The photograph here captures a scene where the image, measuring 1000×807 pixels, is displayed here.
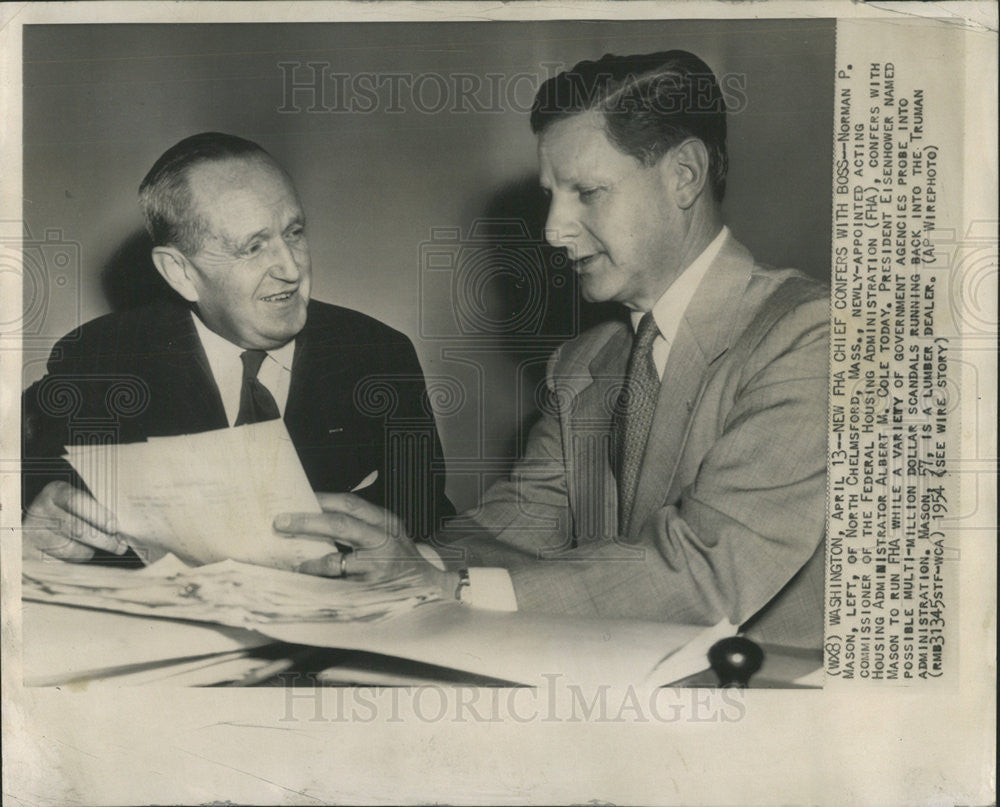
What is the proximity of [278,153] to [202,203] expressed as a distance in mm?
244

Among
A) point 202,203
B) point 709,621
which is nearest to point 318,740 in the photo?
point 709,621

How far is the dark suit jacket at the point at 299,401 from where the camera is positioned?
2398 mm

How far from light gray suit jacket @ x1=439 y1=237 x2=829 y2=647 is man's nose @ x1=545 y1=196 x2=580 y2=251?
253 millimetres

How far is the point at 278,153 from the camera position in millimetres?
2404

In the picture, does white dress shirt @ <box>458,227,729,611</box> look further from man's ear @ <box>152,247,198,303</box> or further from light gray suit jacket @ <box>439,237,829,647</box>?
man's ear @ <box>152,247,198,303</box>

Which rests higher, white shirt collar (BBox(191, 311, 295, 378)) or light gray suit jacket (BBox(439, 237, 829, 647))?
white shirt collar (BBox(191, 311, 295, 378))

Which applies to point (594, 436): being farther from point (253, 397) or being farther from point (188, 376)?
point (188, 376)

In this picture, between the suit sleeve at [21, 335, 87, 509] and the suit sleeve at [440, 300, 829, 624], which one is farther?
the suit sleeve at [21, 335, 87, 509]

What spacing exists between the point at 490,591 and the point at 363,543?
0.36 meters

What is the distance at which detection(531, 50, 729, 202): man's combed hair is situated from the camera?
2363mm

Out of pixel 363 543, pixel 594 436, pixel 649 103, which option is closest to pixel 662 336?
pixel 594 436

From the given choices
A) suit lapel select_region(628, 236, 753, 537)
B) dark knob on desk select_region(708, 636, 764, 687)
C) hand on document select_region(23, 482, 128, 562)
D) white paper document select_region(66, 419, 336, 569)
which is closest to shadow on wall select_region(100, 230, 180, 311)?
white paper document select_region(66, 419, 336, 569)

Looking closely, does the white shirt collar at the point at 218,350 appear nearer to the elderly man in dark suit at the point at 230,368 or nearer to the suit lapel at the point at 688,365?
the elderly man in dark suit at the point at 230,368

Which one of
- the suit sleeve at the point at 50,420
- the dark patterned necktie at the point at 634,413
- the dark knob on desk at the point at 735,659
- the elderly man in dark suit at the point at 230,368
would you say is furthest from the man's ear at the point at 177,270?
the dark knob on desk at the point at 735,659
